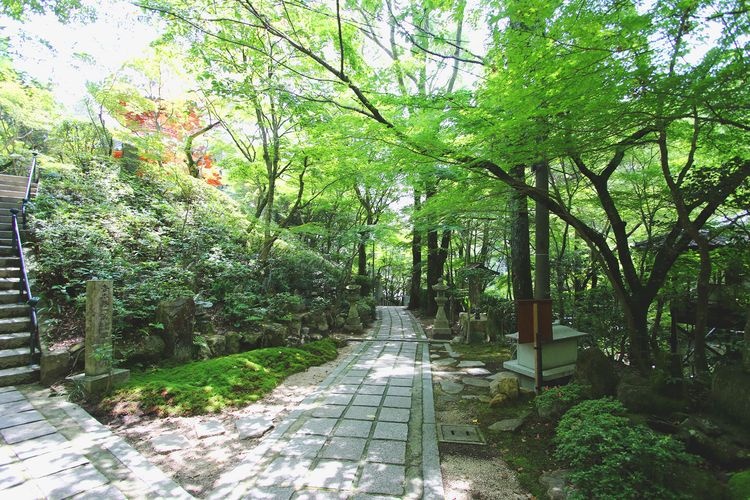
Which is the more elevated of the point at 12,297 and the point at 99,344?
the point at 12,297

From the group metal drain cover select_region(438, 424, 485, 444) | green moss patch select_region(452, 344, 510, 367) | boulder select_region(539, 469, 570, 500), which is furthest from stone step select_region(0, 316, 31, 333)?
green moss patch select_region(452, 344, 510, 367)

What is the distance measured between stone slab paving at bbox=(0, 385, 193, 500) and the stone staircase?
2.35ft

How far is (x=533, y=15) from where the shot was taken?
3.61m

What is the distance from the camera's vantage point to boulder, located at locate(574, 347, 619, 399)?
12.0ft

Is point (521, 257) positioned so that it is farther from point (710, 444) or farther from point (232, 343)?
point (232, 343)

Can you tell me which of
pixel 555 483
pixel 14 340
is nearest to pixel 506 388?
pixel 555 483

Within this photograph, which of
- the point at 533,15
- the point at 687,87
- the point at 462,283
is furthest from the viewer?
the point at 462,283

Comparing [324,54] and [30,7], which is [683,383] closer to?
[324,54]

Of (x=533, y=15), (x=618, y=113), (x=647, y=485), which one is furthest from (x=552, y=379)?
(x=533, y=15)

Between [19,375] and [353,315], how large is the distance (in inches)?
284

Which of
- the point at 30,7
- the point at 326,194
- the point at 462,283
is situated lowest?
the point at 462,283

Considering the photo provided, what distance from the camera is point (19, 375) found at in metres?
4.24

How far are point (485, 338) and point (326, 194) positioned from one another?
25.7 feet

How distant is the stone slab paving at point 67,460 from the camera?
2.43 m
